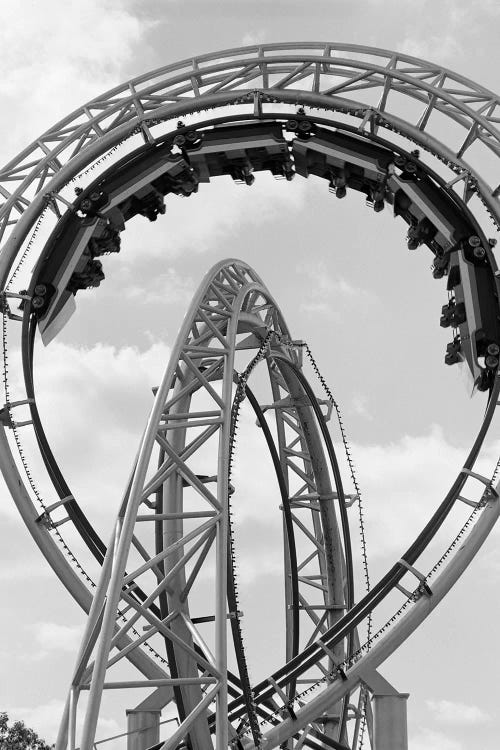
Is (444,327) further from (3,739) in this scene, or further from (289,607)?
(3,739)

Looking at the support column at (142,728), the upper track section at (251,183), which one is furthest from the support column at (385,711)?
the upper track section at (251,183)

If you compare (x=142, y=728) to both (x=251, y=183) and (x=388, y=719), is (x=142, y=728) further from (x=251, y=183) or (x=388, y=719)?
(x=251, y=183)

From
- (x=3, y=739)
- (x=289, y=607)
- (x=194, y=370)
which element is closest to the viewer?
(x=194, y=370)

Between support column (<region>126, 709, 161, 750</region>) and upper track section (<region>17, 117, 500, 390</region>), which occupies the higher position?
upper track section (<region>17, 117, 500, 390</region>)

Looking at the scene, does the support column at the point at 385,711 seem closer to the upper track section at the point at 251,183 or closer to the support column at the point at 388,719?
the support column at the point at 388,719

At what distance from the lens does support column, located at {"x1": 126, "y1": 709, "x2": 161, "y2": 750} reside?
20.6 meters

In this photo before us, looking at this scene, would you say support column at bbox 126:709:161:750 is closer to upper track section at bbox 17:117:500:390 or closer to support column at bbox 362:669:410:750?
support column at bbox 362:669:410:750

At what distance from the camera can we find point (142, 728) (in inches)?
809

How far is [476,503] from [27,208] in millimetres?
10417

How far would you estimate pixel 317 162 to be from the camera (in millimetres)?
24172

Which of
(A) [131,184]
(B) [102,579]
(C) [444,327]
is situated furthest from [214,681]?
(A) [131,184]

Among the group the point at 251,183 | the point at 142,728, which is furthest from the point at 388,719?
the point at 251,183

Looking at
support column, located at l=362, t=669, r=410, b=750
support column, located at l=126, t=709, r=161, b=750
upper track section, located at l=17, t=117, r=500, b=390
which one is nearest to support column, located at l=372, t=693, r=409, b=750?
support column, located at l=362, t=669, r=410, b=750

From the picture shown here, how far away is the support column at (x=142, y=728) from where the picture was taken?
20.6 meters
